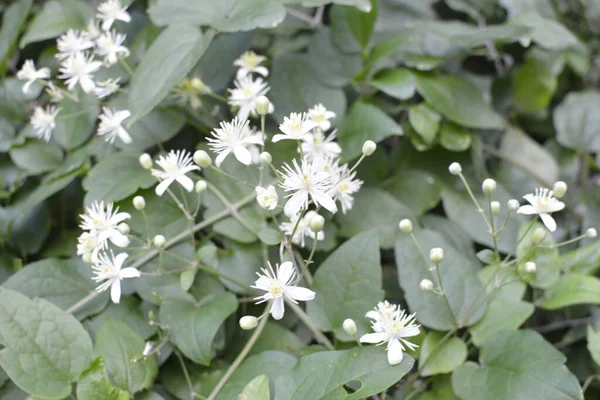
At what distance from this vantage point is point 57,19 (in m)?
1.15

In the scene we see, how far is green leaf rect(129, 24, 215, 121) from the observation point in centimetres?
84

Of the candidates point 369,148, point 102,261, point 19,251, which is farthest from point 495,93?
point 19,251

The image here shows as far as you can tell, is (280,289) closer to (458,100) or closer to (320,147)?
(320,147)

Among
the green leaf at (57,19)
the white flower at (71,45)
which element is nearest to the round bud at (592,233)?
the white flower at (71,45)

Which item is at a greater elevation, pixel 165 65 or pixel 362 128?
pixel 165 65

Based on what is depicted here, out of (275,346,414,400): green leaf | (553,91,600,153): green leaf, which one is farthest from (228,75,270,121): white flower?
(553,91,600,153): green leaf

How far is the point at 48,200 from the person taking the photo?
107cm

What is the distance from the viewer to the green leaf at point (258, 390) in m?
0.67

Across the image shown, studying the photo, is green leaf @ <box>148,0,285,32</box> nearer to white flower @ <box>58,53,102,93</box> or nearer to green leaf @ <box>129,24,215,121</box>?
green leaf @ <box>129,24,215,121</box>

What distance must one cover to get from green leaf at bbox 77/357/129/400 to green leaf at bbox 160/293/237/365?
10 cm

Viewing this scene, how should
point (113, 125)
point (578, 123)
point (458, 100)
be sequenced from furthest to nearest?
point (578, 123) → point (458, 100) → point (113, 125)

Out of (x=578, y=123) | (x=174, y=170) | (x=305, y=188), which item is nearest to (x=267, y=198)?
(x=305, y=188)

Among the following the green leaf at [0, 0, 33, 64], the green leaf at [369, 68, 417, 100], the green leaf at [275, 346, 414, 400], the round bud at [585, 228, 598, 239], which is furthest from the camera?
the green leaf at [0, 0, 33, 64]

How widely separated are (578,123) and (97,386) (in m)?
1.16
